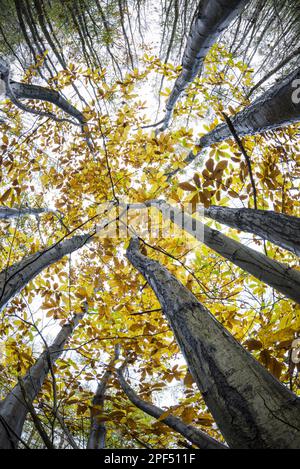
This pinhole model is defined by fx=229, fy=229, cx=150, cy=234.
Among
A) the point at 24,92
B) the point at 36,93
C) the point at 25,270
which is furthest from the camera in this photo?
the point at 36,93

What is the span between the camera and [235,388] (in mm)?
766

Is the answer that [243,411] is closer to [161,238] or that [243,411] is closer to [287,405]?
[287,405]

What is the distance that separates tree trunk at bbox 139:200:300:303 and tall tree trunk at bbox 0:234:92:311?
0.86 metres

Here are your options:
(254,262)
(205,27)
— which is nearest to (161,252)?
(254,262)

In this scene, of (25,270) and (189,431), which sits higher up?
(25,270)

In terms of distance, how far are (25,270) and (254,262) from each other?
167 centimetres

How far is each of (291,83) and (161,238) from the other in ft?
5.73

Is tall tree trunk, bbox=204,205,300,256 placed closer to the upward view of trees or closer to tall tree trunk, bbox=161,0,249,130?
the upward view of trees

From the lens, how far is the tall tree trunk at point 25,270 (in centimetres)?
158

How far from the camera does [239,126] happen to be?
2186 millimetres

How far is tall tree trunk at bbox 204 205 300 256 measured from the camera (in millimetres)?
1329

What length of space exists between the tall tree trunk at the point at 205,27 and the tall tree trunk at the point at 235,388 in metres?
2.47

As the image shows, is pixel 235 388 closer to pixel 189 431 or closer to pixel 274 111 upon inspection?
pixel 189 431
